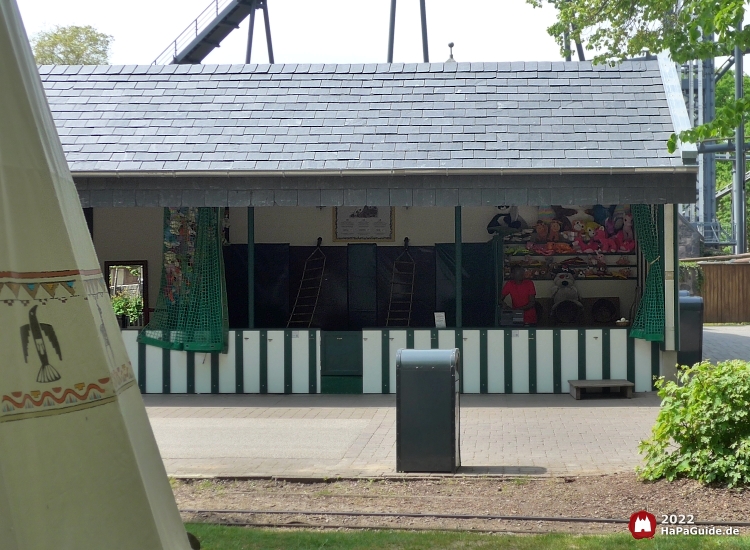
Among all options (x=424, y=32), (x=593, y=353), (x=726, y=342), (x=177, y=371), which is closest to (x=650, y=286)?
(x=593, y=353)

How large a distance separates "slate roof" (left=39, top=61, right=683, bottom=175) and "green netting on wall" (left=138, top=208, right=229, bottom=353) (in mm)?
1082

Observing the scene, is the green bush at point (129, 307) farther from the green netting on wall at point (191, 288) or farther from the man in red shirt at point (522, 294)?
the man in red shirt at point (522, 294)

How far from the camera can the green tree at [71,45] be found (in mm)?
55375

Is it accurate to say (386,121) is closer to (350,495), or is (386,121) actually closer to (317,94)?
(317,94)

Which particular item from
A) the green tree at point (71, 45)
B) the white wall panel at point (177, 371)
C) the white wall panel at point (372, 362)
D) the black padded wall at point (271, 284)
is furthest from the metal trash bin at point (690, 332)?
the green tree at point (71, 45)

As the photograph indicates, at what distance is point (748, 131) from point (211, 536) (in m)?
40.3

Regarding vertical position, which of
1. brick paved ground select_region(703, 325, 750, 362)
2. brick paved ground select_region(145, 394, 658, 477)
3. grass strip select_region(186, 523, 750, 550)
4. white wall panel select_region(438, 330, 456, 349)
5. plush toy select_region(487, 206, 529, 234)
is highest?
plush toy select_region(487, 206, 529, 234)

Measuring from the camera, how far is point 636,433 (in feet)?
34.8

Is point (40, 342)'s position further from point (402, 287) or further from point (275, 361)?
point (402, 287)

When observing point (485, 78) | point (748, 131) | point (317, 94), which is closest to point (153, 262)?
point (317, 94)

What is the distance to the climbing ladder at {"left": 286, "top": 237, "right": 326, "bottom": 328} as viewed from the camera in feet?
56.0

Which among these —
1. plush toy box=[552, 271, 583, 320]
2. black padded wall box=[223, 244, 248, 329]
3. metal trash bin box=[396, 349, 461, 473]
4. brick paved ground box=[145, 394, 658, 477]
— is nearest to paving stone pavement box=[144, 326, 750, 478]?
brick paved ground box=[145, 394, 658, 477]

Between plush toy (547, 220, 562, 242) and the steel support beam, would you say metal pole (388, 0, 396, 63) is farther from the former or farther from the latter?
plush toy (547, 220, 562, 242)

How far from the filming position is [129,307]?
18469 millimetres
